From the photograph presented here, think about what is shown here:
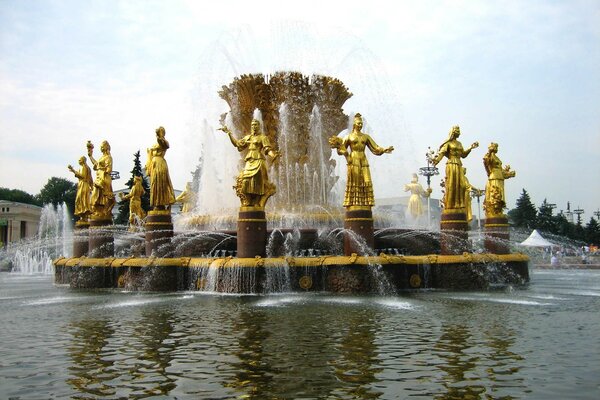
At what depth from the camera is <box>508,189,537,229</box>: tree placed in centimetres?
7838

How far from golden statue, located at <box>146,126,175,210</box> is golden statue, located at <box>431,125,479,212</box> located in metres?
8.68

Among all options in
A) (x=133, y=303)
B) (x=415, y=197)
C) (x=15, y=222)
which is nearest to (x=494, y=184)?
(x=415, y=197)

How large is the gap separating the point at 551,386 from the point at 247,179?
1135 centimetres

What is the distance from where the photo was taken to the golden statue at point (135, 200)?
24672 millimetres

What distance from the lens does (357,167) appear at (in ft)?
53.9

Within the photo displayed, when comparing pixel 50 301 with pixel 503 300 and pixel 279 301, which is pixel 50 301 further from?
pixel 503 300

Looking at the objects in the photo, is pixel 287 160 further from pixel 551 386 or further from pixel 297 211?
pixel 551 386

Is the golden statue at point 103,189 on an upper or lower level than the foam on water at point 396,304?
upper

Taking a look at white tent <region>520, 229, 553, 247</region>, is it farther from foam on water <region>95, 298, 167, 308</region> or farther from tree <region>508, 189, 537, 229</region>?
tree <region>508, 189, 537, 229</region>

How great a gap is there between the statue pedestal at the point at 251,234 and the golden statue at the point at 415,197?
14.4 m

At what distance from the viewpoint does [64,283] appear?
67.5 ft

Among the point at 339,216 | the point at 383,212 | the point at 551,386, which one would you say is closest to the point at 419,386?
the point at 551,386

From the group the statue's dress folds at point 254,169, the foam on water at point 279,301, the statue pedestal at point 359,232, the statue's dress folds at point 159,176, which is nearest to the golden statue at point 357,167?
the statue pedestal at point 359,232

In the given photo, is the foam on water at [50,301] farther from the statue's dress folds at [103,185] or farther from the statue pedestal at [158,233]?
the statue's dress folds at [103,185]
